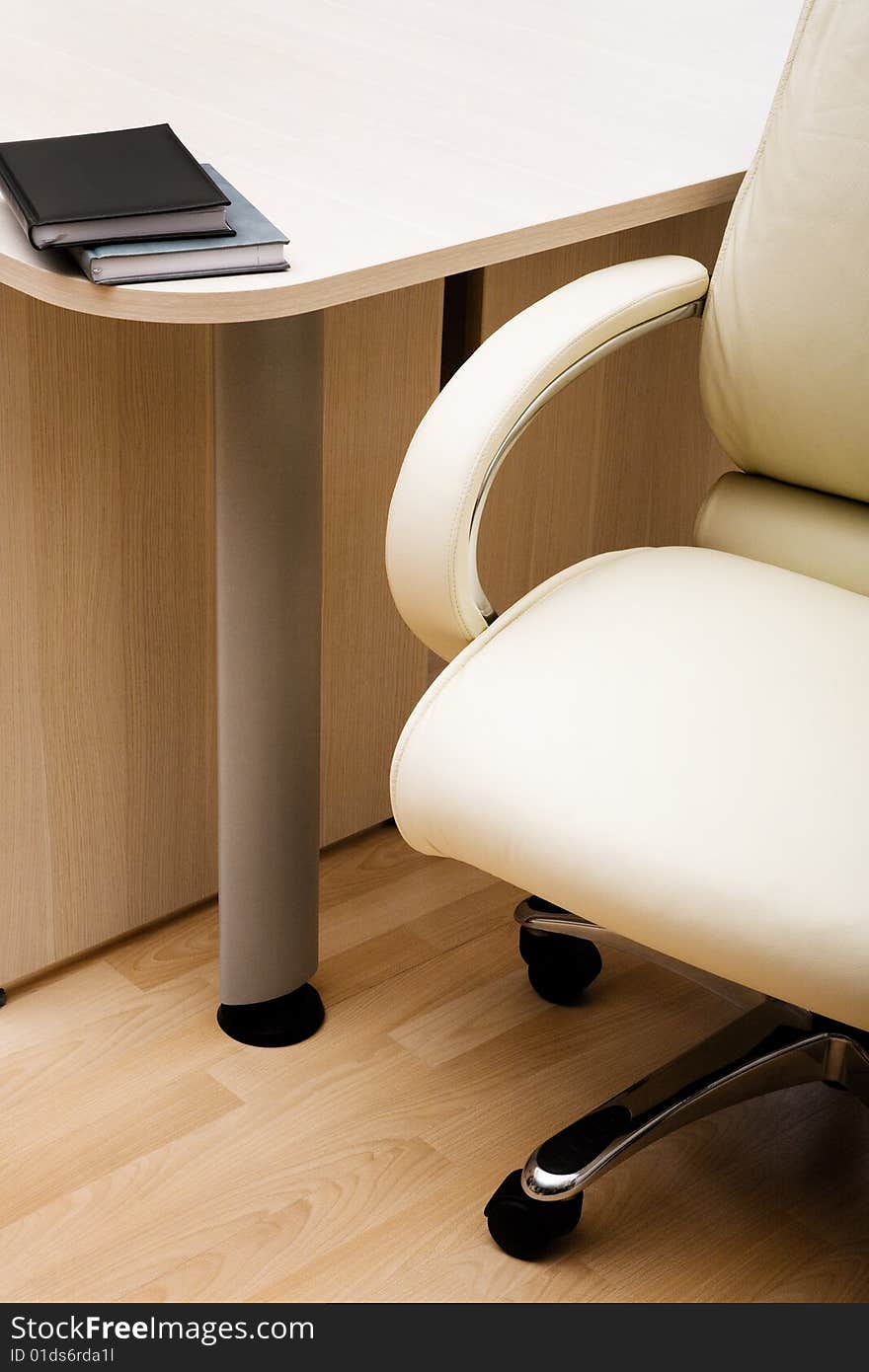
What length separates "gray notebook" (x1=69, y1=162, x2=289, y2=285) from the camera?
104cm

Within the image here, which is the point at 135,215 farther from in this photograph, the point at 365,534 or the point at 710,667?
the point at 365,534

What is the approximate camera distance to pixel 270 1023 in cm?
151

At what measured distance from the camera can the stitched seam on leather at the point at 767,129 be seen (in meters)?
1.27

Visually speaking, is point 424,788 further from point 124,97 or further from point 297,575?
point 124,97

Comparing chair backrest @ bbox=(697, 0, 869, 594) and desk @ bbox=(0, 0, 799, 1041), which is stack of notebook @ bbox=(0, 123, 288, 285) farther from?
chair backrest @ bbox=(697, 0, 869, 594)

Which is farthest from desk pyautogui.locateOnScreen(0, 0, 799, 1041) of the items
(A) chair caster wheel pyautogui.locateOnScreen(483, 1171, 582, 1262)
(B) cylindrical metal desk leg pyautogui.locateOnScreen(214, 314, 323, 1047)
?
(A) chair caster wheel pyautogui.locateOnScreen(483, 1171, 582, 1262)

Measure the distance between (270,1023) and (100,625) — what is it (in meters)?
0.40

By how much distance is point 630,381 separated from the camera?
74.6 inches

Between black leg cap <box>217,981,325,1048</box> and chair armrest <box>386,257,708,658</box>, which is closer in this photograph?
chair armrest <box>386,257,708,658</box>

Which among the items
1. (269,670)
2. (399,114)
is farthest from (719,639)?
(399,114)

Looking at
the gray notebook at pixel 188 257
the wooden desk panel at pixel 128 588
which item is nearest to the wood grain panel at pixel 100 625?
the wooden desk panel at pixel 128 588

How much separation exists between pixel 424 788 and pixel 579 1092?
1.68 feet

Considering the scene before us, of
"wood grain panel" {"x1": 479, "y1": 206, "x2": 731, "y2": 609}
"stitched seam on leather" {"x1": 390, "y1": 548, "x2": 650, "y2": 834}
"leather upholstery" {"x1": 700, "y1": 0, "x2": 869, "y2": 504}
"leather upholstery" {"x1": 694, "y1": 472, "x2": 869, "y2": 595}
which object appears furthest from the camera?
"wood grain panel" {"x1": 479, "y1": 206, "x2": 731, "y2": 609}
